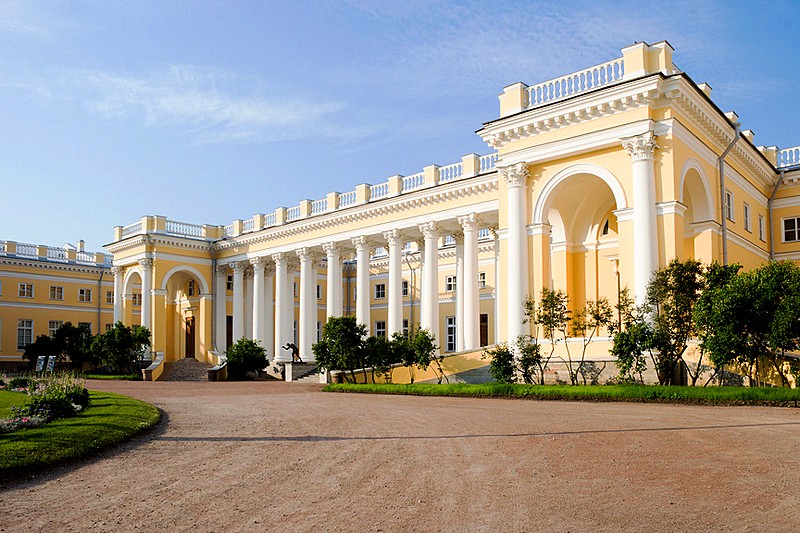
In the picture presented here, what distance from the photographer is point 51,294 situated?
5297cm

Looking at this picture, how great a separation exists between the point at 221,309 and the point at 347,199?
12845mm

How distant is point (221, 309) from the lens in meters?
45.4

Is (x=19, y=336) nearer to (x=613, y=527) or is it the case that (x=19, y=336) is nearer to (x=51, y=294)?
(x=51, y=294)

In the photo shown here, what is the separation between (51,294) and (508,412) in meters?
46.8

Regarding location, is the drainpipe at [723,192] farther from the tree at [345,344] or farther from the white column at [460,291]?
the tree at [345,344]

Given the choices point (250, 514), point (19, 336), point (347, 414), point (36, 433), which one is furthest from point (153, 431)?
point (19, 336)

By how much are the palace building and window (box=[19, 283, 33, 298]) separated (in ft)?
36.3

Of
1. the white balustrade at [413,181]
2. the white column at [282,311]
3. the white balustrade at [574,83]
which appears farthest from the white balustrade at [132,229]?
the white balustrade at [574,83]

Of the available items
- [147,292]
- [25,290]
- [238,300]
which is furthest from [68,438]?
[25,290]

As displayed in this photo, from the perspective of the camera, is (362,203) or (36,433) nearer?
(36,433)

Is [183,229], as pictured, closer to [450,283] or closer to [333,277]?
[333,277]

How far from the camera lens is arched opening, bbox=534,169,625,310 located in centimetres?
2705

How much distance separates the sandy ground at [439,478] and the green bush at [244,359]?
24.9 metres

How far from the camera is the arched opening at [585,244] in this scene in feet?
88.7
